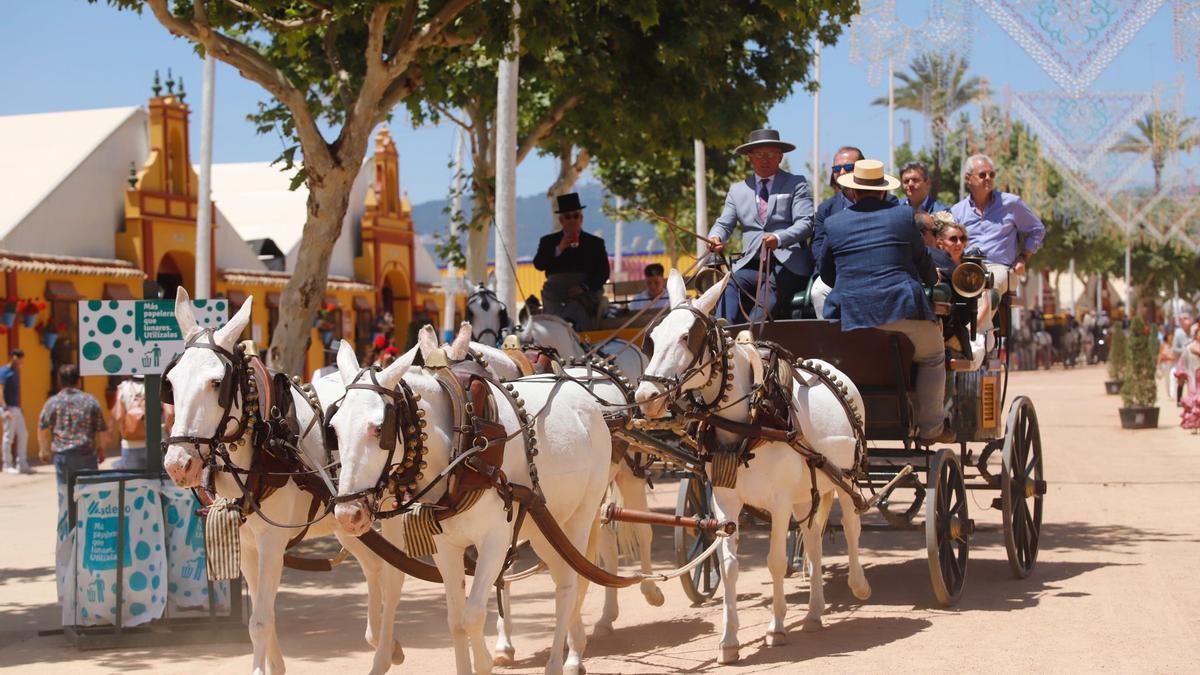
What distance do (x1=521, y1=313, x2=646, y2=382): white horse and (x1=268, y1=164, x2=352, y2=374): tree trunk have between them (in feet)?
7.66

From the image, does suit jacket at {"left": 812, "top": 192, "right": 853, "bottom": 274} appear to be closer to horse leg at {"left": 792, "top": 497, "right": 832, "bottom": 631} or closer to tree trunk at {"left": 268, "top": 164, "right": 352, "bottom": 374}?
horse leg at {"left": 792, "top": 497, "right": 832, "bottom": 631}

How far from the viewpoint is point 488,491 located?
673 centimetres

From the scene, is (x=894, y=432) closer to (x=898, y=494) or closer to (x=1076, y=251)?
(x=898, y=494)

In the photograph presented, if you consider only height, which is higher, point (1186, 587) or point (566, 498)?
point (566, 498)

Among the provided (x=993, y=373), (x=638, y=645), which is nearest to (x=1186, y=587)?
(x=993, y=373)

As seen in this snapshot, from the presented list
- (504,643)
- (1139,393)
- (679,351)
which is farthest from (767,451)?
(1139,393)

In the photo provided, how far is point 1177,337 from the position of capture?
101 feet

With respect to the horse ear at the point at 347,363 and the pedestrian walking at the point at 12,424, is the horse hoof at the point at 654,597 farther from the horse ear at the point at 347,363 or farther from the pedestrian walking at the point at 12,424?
the pedestrian walking at the point at 12,424

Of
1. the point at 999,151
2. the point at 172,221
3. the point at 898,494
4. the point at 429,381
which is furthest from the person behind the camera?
the point at 999,151

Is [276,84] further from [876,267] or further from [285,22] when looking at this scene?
[876,267]

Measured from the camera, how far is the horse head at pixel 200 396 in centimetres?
641

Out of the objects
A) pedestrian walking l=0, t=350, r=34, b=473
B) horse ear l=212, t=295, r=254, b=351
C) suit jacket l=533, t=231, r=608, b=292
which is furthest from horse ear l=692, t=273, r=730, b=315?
pedestrian walking l=0, t=350, r=34, b=473

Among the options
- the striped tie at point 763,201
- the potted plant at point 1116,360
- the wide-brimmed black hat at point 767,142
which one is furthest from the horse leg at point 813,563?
the potted plant at point 1116,360

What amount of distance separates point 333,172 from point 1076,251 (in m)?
56.0
